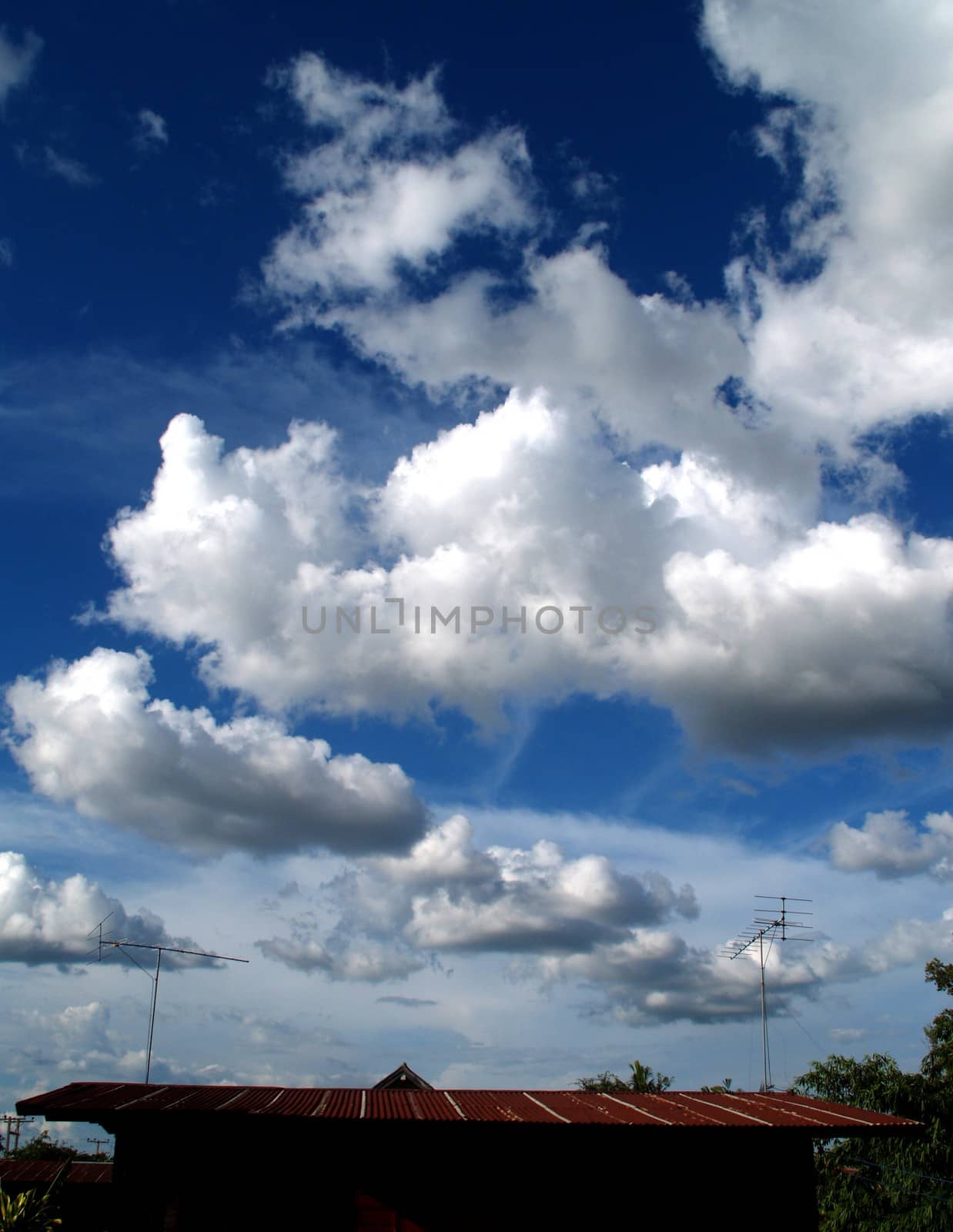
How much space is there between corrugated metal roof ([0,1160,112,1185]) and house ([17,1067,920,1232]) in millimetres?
16544

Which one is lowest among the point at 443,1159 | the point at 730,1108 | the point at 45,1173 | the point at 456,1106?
the point at 45,1173

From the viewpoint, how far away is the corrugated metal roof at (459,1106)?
41.3ft

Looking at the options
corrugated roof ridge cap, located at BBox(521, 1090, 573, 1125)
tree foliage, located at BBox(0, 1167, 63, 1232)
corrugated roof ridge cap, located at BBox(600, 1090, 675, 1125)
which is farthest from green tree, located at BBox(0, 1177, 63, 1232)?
corrugated roof ridge cap, located at BBox(600, 1090, 675, 1125)

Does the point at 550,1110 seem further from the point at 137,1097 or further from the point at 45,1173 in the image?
the point at 45,1173

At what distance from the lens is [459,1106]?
14.0m

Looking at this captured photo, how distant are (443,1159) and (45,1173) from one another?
896 inches

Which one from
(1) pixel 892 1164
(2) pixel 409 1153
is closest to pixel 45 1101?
(2) pixel 409 1153

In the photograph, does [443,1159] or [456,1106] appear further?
[443,1159]

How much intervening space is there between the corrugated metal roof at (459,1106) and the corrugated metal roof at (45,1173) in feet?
55.3

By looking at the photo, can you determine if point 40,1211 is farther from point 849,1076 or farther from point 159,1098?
point 849,1076

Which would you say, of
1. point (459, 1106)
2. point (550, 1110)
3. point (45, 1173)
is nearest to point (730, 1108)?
point (550, 1110)

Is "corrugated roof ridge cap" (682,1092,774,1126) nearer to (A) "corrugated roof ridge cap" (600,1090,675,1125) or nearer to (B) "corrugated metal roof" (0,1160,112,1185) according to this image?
(A) "corrugated roof ridge cap" (600,1090,675,1125)

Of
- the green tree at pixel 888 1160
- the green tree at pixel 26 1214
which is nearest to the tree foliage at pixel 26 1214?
the green tree at pixel 26 1214

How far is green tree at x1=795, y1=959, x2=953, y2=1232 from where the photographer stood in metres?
23.1
